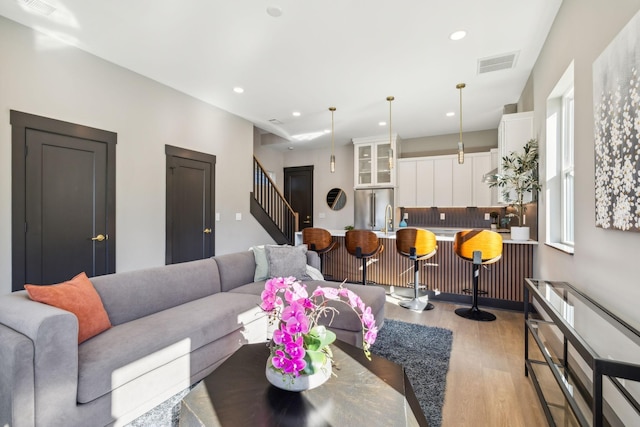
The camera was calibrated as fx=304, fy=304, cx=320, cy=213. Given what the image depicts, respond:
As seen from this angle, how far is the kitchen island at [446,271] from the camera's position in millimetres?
3781

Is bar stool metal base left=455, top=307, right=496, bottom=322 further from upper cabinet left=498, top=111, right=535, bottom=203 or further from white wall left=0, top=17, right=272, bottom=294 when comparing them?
white wall left=0, top=17, right=272, bottom=294

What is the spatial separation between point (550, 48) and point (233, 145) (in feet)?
14.7

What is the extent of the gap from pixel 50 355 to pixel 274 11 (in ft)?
9.37

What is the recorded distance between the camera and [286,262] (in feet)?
11.1

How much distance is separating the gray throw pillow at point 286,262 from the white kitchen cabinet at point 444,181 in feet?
12.4

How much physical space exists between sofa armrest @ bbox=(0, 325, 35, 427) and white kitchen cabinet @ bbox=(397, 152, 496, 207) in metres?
6.12

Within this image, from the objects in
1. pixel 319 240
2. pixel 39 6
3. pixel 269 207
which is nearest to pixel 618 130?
pixel 319 240

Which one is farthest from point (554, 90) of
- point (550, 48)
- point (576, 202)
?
point (576, 202)

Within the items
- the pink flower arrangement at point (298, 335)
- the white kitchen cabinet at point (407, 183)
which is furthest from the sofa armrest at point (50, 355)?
the white kitchen cabinet at point (407, 183)

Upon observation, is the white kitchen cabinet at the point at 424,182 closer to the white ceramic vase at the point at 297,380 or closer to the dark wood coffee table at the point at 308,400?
the dark wood coffee table at the point at 308,400

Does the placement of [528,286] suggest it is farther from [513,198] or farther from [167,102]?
[167,102]

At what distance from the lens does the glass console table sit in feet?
3.22

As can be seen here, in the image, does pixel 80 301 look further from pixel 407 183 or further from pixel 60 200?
pixel 407 183

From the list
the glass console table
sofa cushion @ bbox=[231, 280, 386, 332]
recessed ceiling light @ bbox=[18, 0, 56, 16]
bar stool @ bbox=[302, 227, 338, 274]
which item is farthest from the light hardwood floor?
recessed ceiling light @ bbox=[18, 0, 56, 16]
